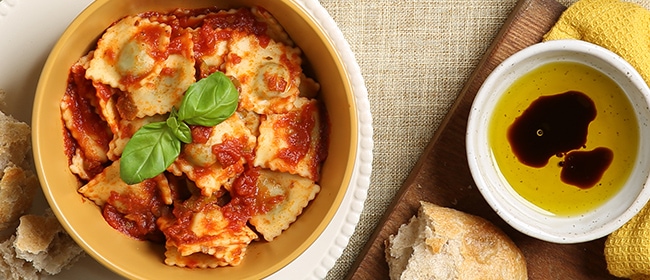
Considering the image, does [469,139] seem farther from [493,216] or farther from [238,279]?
[238,279]

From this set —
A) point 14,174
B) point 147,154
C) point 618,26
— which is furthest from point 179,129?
point 618,26

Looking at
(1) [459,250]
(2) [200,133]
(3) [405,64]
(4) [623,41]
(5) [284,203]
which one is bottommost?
(1) [459,250]

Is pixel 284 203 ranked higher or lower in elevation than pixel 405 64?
lower

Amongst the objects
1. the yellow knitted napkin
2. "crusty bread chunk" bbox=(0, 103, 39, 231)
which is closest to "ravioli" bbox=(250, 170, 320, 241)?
"crusty bread chunk" bbox=(0, 103, 39, 231)

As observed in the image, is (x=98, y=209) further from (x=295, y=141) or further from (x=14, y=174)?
(x=295, y=141)

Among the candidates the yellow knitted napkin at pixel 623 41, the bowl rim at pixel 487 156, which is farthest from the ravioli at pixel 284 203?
the yellow knitted napkin at pixel 623 41

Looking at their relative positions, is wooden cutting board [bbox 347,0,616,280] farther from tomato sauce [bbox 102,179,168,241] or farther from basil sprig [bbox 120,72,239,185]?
basil sprig [bbox 120,72,239,185]

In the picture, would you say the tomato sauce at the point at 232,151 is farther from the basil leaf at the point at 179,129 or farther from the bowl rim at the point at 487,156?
the bowl rim at the point at 487,156
